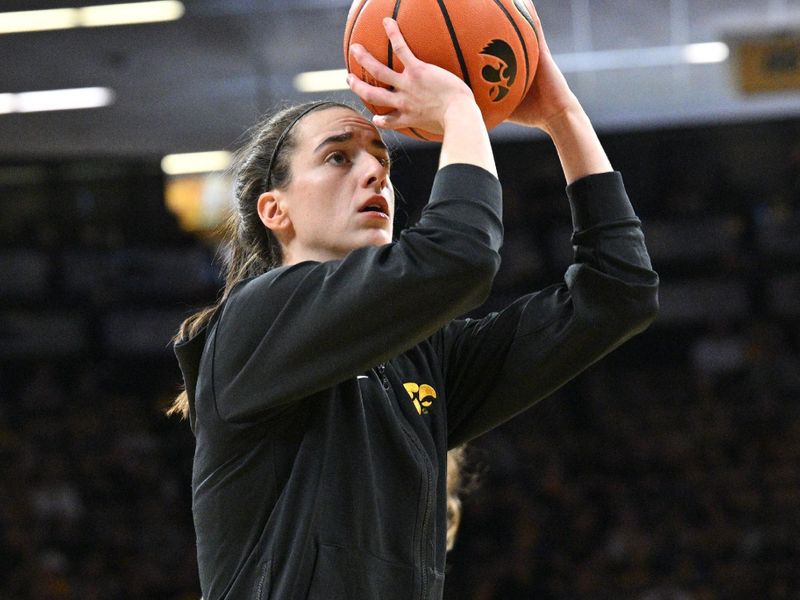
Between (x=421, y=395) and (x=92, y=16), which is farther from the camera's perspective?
(x=92, y=16)

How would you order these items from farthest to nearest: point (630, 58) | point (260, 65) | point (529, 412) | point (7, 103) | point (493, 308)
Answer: point (529, 412) < point (493, 308) < point (7, 103) < point (260, 65) < point (630, 58)

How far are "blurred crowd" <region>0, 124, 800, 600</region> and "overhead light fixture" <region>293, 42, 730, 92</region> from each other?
3.01 feet

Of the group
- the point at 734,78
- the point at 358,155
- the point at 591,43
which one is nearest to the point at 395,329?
the point at 358,155

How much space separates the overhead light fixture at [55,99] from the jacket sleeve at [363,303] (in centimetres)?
717

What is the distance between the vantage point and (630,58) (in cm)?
815

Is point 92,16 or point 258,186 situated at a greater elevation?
point 92,16

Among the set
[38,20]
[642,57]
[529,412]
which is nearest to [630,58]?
[642,57]

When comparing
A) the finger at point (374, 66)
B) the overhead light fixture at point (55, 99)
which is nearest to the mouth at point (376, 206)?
the finger at point (374, 66)

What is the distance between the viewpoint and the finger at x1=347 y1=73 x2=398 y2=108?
2.09 m

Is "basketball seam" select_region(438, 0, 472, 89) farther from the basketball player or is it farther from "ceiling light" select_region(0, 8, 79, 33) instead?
"ceiling light" select_region(0, 8, 79, 33)

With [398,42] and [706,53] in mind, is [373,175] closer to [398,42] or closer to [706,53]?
[398,42]

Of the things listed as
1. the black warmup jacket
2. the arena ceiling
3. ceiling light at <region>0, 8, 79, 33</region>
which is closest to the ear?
the black warmup jacket

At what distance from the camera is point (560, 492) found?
9320 mm

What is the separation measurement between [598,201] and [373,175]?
477 millimetres
